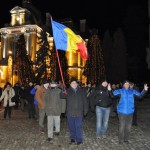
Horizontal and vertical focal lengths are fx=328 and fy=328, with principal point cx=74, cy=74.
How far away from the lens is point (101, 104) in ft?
36.5

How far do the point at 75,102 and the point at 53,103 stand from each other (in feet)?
3.05

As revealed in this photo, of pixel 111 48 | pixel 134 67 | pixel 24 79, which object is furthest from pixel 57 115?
pixel 111 48

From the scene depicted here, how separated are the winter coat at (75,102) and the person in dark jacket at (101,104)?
3.34ft

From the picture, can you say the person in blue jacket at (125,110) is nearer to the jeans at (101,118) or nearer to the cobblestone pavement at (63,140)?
the cobblestone pavement at (63,140)

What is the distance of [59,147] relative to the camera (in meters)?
9.39

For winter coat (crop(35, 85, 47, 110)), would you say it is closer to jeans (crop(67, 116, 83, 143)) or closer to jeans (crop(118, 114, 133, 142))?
jeans (crop(67, 116, 83, 143))

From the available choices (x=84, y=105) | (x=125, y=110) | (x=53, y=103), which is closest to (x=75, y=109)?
(x=84, y=105)

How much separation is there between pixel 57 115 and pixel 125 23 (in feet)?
174

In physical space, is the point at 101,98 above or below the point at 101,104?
above

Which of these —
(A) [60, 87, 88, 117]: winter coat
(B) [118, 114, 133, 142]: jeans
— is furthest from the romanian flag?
(B) [118, 114, 133, 142]: jeans

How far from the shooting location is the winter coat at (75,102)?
997 centimetres

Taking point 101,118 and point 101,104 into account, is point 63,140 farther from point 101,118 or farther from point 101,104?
point 101,104

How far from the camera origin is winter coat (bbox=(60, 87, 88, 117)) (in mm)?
9969

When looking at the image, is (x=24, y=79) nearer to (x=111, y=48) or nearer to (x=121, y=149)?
(x=111, y=48)
